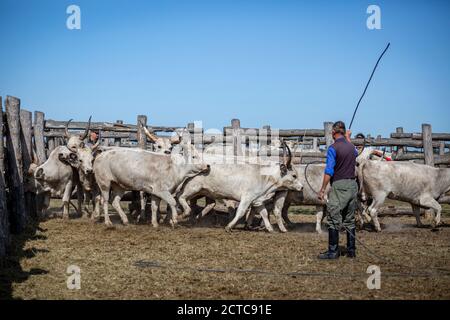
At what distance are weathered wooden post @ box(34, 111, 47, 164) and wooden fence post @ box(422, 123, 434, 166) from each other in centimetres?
1120

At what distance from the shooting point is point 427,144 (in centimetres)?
1513

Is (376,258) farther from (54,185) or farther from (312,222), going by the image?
(54,185)

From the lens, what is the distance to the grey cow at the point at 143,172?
11836 mm

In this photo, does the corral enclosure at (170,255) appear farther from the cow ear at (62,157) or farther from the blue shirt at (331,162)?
the blue shirt at (331,162)

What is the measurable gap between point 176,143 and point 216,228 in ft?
9.71

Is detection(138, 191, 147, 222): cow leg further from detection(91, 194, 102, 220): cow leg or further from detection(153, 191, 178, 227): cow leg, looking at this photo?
detection(153, 191, 178, 227): cow leg

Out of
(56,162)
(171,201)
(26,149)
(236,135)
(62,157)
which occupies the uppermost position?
(236,135)

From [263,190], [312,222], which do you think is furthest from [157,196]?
[312,222]

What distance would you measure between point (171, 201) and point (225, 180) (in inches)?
54.2

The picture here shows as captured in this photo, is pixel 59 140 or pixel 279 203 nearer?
pixel 279 203

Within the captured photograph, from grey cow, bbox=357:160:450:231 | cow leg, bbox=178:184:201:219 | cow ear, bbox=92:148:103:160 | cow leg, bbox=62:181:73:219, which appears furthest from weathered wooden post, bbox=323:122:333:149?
cow leg, bbox=62:181:73:219

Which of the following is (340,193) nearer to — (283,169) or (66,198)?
(283,169)

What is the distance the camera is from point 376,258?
27.1ft

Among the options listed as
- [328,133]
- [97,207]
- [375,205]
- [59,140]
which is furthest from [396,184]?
[59,140]
